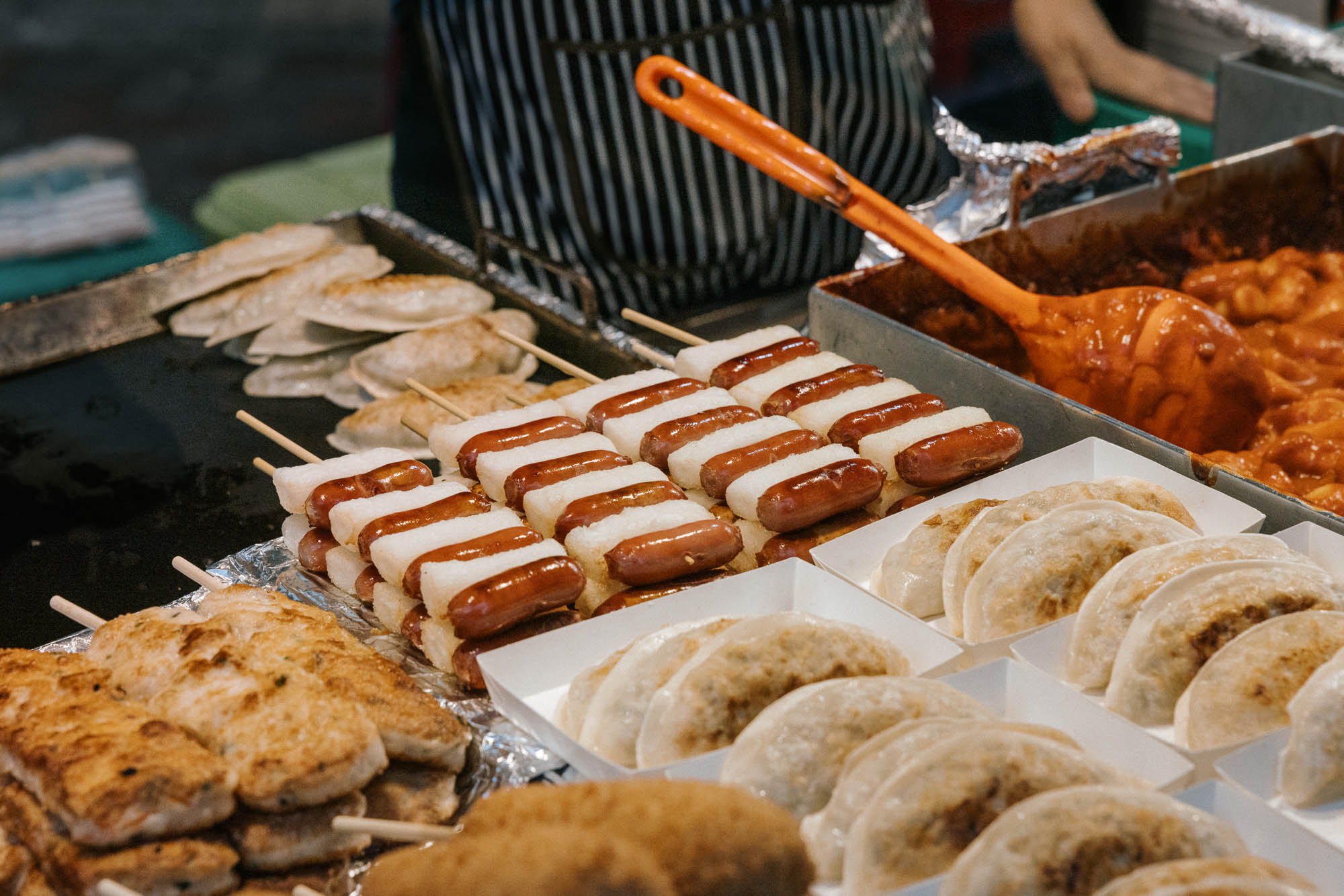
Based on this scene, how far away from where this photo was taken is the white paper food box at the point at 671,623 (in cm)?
211

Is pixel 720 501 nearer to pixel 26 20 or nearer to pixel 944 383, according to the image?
pixel 944 383

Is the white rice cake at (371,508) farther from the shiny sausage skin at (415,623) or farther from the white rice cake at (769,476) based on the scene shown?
the white rice cake at (769,476)

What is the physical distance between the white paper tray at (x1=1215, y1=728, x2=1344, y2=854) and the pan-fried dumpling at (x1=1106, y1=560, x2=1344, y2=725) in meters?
0.18

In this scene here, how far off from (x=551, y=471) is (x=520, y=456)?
0.12 meters

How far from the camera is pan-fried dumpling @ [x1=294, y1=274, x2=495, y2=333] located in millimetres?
4020

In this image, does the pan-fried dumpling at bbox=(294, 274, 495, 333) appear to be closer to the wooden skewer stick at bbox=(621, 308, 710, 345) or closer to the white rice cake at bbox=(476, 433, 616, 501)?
the wooden skewer stick at bbox=(621, 308, 710, 345)

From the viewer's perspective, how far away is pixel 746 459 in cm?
267

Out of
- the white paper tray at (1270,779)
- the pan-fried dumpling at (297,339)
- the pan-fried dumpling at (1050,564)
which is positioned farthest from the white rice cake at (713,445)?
the pan-fried dumpling at (297,339)

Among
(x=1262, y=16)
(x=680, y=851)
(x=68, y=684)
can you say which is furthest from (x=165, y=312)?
(x=1262, y=16)

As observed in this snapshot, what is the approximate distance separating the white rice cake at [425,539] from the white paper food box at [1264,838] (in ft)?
3.59

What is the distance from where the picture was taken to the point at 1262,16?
502cm

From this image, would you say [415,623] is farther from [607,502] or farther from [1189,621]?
[1189,621]

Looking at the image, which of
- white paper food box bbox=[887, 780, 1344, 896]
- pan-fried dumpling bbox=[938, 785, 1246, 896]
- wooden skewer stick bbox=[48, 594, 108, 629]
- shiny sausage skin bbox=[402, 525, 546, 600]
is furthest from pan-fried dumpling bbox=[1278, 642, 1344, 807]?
wooden skewer stick bbox=[48, 594, 108, 629]

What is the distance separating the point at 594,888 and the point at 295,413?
8.88ft
